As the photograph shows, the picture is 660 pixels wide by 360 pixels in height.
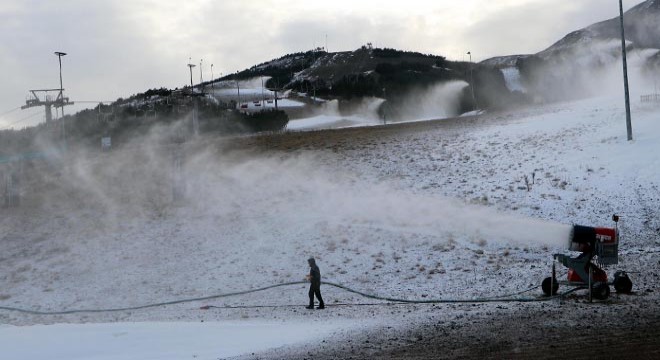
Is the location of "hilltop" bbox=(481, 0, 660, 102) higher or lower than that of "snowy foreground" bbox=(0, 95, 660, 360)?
higher

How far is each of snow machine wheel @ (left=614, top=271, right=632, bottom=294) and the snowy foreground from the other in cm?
50

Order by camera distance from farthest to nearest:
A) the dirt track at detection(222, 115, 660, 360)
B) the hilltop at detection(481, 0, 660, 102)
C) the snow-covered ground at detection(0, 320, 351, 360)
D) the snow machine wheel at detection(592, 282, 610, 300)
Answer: the hilltop at detection(481, 0, 660, 102)
the snow machine wheel at detection(592, 282, 610, 300)
the snow-covered ground at detection(0, 320, 351, 360)
the dirt track at detection(222, 115, 660, 360)

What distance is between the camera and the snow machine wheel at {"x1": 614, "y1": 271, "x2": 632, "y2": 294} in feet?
49.7

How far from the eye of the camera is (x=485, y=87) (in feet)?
368

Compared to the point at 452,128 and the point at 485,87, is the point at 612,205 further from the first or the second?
the point at 485,87

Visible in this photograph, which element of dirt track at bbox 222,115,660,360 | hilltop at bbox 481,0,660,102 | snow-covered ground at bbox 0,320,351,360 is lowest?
dirt track at bbox 222,115,660,360

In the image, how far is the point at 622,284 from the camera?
49.8 feet

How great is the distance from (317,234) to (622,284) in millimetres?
12006

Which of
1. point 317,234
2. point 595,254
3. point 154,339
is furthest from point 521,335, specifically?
point 317,234

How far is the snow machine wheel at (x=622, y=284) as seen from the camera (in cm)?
1516

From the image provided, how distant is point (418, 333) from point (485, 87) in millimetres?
104978

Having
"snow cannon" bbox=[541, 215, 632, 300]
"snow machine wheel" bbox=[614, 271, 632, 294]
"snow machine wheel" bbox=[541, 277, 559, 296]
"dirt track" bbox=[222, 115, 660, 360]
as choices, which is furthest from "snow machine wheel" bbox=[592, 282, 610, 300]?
"snow machine wheel" bbox=[541, 277, 559, 296]

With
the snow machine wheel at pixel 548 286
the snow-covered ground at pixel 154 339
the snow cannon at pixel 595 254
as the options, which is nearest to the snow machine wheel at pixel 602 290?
the snow cannon at pixel 595 254

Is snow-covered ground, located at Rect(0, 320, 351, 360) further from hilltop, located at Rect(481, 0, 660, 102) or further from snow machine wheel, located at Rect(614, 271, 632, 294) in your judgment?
hilltop, located at Rect(481, 0, 660, 102)
